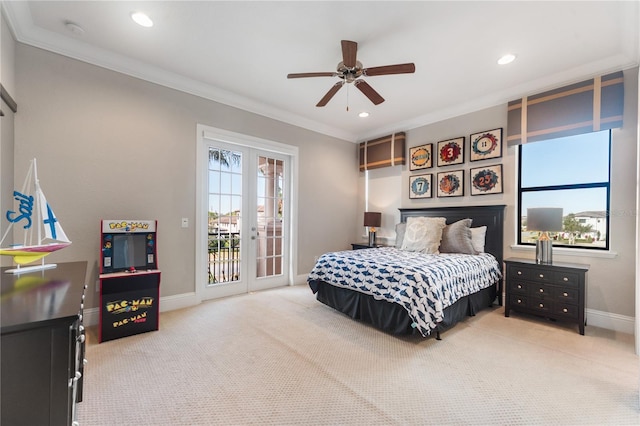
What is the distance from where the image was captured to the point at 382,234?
527 centimetres

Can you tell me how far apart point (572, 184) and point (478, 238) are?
1197 millimetres

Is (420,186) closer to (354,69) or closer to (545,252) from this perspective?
(545,252)

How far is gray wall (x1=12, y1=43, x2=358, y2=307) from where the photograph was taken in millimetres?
2643

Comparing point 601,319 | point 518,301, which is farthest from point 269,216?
point 601,319

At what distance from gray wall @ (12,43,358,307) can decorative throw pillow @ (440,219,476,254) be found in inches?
127

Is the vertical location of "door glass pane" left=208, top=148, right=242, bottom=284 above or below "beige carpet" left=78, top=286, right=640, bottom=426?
above

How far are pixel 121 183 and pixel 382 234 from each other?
163 inches

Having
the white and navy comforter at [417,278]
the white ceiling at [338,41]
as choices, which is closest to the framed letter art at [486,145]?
the white ceiling at [338,41]

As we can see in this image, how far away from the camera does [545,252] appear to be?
3.13 m

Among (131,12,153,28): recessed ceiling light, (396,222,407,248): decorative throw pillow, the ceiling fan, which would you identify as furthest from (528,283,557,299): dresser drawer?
(131,12,153,28): recessed ceiling light

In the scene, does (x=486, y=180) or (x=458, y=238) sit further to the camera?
(x=486, y=180)

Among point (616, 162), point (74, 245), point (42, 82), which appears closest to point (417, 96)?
point (616, 162)

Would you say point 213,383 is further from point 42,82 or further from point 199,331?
point 42,82

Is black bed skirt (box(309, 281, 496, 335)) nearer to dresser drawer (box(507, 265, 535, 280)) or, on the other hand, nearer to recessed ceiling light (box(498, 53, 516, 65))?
dresser drawer (box(507, 265, 535, 280))
